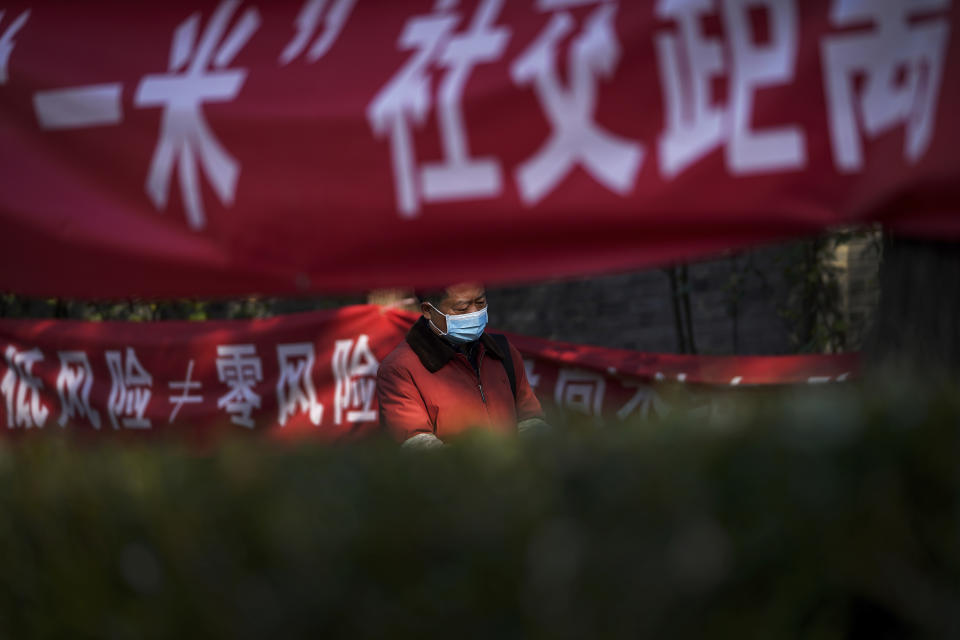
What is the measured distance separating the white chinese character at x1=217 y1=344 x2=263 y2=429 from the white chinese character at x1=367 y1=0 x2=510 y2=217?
3.92 meters

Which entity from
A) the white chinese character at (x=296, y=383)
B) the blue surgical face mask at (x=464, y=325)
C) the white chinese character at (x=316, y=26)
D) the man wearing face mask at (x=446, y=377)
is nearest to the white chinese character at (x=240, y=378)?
the white chinese character at (x=296, y=383)

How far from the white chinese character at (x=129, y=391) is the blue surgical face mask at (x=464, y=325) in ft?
10.2

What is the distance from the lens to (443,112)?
219 cm

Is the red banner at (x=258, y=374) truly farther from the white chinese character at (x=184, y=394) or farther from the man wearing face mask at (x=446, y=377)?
the man wearing face mask at (x=446, y=377)

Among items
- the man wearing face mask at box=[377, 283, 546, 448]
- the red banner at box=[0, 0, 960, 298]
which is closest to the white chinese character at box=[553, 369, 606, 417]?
the man wearing face mask at box=[377, 283, 546, 448]

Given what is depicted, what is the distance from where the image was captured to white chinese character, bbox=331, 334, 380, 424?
18.5 feet

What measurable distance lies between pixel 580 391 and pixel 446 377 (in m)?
1.58

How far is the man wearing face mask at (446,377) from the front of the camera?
3.71 m

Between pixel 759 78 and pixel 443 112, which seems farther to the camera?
pixel 443 112

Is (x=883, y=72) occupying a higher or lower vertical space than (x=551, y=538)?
higher

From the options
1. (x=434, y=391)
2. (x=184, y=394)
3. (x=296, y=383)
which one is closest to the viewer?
(x=434, y=391)

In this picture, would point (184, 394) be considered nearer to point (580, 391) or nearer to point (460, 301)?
point (580, 391)

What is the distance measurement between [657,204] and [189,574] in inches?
47.8

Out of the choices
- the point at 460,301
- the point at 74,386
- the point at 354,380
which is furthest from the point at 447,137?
the point at 74,386
